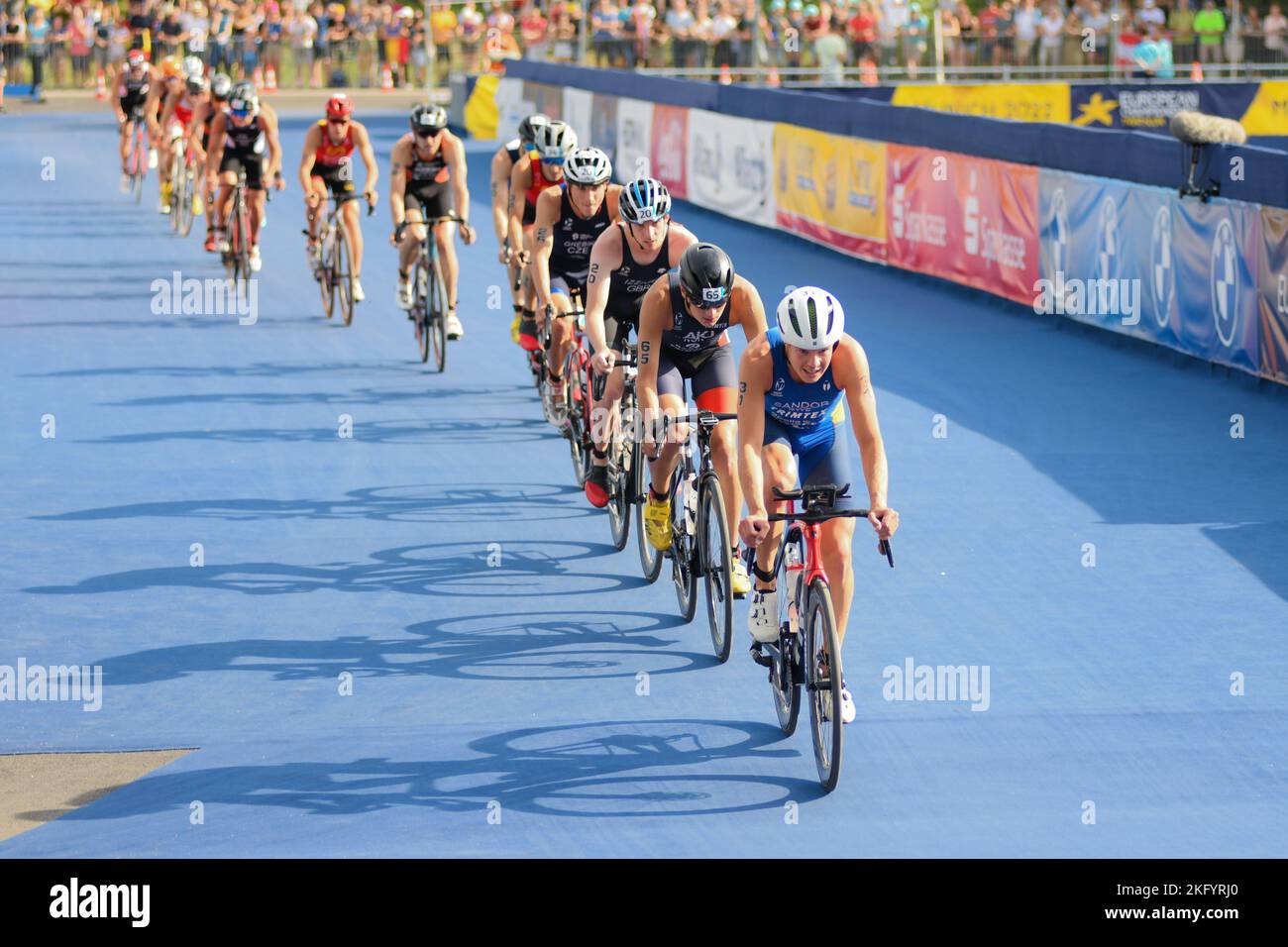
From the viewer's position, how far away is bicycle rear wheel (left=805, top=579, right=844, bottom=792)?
7.02m

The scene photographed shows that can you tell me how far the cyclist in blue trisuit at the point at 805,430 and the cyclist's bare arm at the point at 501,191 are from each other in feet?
22.8

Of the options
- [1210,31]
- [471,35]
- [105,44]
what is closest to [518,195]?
[1210,31]

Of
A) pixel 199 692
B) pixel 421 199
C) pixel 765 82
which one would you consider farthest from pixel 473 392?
pixel 765 82

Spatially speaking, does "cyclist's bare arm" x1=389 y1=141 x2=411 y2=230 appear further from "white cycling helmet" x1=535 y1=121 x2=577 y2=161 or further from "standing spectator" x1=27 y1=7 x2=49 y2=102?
"standing spectator" x1=27 y1=7 x2=49 y2=102

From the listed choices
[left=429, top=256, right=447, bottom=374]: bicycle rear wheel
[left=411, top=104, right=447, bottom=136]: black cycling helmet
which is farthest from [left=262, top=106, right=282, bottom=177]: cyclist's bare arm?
[left=411, top=104, right=447, bottom=136]: black cycling helmet

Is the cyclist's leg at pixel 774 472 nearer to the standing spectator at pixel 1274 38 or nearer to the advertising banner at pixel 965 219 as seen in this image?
the advertising banner at pixel 965 219

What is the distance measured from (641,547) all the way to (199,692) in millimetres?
2625

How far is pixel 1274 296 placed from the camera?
14328 mm

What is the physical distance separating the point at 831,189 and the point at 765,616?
15.7 metres

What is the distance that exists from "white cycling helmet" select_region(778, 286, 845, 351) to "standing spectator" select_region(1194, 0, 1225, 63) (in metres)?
33.2

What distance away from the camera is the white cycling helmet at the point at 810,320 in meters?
7.38

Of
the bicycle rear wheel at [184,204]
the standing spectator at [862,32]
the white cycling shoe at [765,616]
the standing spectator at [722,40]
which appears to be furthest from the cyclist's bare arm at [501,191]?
the standing spectator at [722,40]

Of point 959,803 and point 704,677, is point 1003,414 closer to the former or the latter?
point 704,677

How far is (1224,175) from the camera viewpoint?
16.0 m
